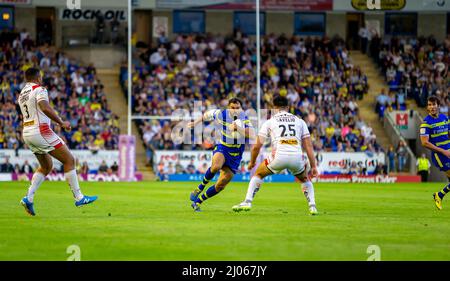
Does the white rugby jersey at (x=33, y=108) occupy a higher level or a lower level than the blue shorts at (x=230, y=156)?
higher

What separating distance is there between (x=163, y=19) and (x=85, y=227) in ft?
130

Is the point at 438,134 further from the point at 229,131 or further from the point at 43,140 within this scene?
the point at 43,140

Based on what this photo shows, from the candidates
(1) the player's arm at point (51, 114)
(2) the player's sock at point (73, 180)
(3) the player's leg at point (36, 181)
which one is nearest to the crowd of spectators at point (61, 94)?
(2) the player's sock at point (73, 180)

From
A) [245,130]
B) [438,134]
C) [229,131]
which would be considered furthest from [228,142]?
[438,134]

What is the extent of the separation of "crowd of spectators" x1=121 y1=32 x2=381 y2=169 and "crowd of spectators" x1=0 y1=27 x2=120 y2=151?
1.90m

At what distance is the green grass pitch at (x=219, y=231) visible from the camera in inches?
501

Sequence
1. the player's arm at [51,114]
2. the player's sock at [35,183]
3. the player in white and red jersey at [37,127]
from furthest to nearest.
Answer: the player's sock at [35,183] < the player in white and red jersey at [37,127] < the player's arm at [51,114]

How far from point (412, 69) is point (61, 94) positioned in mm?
19260

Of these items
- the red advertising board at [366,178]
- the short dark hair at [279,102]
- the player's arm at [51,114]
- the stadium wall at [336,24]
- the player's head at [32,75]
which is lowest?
the red advertising board at [366,178]

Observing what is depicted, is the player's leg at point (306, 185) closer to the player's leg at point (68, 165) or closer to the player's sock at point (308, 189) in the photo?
the player's sock at point (308, 189)

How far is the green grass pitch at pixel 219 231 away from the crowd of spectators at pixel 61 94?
20.6 meters

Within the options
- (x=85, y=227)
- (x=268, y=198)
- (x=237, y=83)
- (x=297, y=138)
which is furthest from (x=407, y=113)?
(x=85, y=227)

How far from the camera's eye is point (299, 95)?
165ft

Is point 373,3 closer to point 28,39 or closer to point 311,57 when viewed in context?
point 311,57
